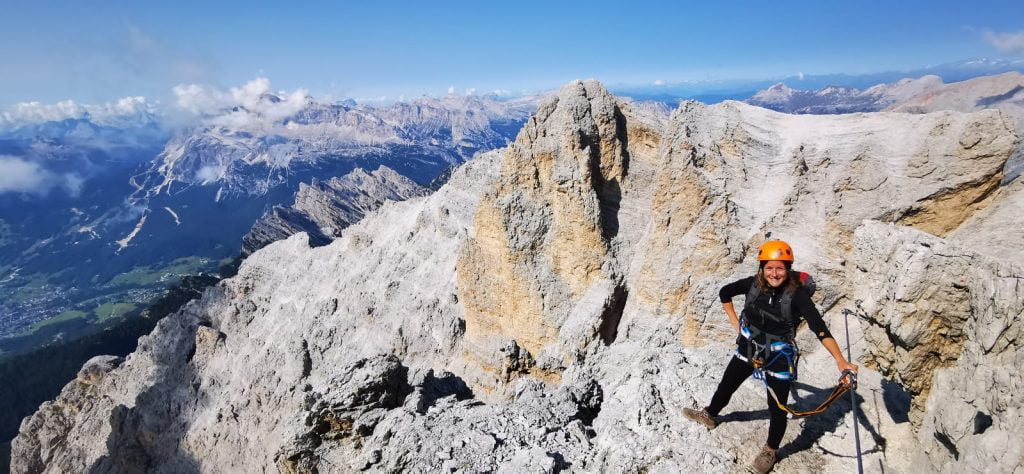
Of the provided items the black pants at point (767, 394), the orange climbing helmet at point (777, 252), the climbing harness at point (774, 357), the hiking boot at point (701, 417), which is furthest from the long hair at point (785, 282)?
the hiking boot at point (701, 417)

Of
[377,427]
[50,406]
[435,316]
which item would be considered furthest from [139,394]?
[377,427]

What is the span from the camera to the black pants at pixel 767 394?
349 inches

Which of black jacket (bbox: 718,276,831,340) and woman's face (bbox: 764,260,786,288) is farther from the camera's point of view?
woman's face (bbox: 764,260,786,288)

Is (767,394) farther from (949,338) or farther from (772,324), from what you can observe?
(949,338)

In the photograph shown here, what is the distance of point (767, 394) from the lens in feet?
30.5

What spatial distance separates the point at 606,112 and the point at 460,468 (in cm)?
2026

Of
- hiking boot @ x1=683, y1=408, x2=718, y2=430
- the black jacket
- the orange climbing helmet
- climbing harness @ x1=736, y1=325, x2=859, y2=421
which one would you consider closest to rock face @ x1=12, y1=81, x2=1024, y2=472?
hiking boot @ x1=683, y1=408, x2=718, y2=430

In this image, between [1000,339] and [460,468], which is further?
[460,468]

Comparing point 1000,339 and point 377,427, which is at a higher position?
point 1000,339

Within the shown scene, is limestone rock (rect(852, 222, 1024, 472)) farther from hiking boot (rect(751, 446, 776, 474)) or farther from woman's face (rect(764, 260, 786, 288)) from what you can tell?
woman's face (rect(764, 260, 786, 288))

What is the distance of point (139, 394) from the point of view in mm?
46906

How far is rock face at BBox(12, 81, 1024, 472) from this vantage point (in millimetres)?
9102

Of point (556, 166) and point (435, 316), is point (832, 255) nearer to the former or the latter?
point (556, 166)

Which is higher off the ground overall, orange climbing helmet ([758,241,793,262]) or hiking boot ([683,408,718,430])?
orange climbing helmet ([758,241,793,262])
